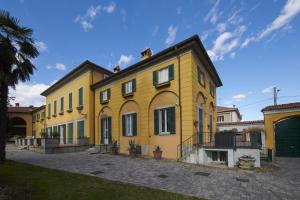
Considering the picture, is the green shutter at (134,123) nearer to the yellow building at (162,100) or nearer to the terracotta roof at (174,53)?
the yellow building at (162,100)

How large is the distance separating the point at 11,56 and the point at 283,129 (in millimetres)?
19041

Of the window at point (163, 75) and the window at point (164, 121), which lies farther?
the window at point (163, 75)

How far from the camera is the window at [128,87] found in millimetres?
16406

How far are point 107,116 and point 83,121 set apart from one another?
3686 millimetres

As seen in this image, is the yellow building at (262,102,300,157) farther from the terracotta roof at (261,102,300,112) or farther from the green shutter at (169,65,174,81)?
the green shutter at (169,65,174,81)

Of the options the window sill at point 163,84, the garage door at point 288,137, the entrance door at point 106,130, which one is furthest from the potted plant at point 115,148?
the garage door at point 288,137

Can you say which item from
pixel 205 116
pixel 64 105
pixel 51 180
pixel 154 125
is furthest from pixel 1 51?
pixel 64 105

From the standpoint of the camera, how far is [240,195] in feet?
20.4

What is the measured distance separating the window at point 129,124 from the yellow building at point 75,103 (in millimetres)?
5171

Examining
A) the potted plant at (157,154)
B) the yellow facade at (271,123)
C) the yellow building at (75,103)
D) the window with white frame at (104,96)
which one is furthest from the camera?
the yellow building at (75,103)

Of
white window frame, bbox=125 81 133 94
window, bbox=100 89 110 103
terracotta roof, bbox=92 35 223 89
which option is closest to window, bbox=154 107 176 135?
terracotta roof, bbox=92 35 223 89

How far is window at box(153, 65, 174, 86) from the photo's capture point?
13.5 m

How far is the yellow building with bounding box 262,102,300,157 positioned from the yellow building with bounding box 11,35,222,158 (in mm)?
4457

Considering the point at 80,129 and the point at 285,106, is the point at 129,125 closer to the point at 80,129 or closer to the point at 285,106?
the point at 80,129
